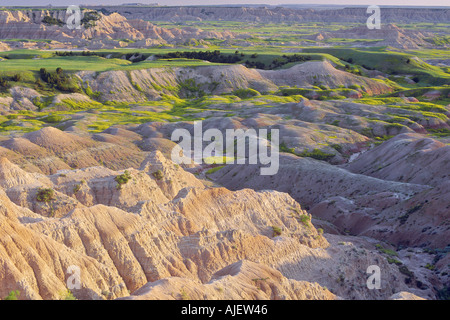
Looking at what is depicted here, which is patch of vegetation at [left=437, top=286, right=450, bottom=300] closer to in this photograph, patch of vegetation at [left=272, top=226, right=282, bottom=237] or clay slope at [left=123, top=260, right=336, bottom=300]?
clay slope at [left=123, top=260, right=336, bottom=300]

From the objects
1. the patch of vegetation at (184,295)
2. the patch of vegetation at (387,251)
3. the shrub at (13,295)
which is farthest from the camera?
the patch of vegetation at (387,251)

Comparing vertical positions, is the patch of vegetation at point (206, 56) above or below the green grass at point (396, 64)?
above

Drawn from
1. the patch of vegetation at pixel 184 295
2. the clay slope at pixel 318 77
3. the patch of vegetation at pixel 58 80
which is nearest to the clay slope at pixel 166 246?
the patch of vegetation at pixel 184 295

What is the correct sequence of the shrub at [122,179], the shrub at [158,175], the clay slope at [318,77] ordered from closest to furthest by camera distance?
the shrub at [122,179] < the shrub at [158,175] < the clay slope at [318,77]

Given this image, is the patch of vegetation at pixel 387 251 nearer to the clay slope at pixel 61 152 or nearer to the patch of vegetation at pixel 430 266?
the patch of vegetation at pixel 430 266

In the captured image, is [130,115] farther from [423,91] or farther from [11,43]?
[11,43]

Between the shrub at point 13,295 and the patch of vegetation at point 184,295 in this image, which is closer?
the shrub at point 13,295

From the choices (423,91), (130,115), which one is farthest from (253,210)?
(423,91)

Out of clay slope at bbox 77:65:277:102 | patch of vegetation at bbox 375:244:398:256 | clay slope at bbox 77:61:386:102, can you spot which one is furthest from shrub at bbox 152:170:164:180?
clay slope at bbox 77:61:386:102
